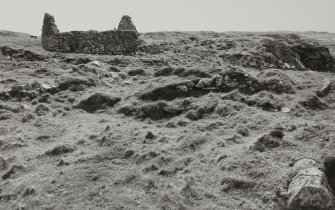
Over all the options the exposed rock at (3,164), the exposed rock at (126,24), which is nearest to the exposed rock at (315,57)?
the exposed rock at (126,24)

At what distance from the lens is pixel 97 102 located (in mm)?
20375

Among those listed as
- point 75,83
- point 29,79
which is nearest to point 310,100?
point 75,83

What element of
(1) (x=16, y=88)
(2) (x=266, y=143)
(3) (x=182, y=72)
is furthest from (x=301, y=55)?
(1) (x=16, y=88)

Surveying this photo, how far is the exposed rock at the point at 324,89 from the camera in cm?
1927

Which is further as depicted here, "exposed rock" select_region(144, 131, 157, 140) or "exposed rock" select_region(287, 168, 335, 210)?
"exposed rock" select_region(144, 131, 157, 140)

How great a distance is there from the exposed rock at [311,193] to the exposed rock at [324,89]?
31.2 ft

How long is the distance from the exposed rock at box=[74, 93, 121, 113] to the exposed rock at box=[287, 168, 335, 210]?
1187 cm

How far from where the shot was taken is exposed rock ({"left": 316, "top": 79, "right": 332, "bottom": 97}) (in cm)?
1927

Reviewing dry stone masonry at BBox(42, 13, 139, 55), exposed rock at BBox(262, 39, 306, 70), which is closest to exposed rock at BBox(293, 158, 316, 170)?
exposed rock at BBox(262, 39, 306, 70)

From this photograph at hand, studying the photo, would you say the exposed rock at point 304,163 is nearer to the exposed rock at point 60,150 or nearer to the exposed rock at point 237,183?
the exposed rock at point 237,183

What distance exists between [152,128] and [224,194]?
6.00 m

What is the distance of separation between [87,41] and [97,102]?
12.0m

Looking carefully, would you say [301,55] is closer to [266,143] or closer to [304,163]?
[266,143]

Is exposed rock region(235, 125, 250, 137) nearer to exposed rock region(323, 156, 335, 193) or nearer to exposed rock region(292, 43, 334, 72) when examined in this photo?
exposed rock region(323, 156, 335, 193)
